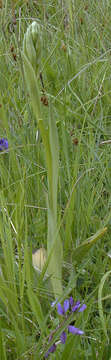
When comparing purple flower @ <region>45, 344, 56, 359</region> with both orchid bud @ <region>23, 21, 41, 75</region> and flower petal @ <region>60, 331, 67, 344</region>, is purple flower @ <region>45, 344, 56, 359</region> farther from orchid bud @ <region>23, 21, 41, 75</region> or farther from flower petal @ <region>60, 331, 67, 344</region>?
orchid bud @ <region>23, 21, 41, 75</region>

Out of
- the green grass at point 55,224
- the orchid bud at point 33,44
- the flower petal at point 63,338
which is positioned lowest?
the flower petal at point 63,338

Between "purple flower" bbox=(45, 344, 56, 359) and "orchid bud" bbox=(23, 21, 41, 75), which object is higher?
"orchid bud" bbox=(23, 21, 41, 75)

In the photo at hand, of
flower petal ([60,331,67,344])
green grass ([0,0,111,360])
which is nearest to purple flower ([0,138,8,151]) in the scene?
green grass ([0,0,111,360])

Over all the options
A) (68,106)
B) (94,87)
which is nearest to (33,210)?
(68,106)

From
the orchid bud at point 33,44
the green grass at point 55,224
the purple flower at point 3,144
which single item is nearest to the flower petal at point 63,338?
the green grass at point 55,224

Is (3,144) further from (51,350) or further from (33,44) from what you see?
(51,350)

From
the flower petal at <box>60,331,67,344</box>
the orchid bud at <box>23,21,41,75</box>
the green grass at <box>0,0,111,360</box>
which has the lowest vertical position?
the flower petal at <box>60,331,67,344</box>

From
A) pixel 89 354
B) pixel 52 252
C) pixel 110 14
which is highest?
pixel 110 14

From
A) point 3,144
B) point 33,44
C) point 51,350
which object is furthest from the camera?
point 3,144

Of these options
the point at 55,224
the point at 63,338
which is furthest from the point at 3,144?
the point at 63,338

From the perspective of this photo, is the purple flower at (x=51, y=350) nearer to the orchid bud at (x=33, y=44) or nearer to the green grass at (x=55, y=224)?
the green grass at (x=55, y=224)

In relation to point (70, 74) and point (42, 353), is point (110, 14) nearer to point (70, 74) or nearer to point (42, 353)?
point (70, 74)
